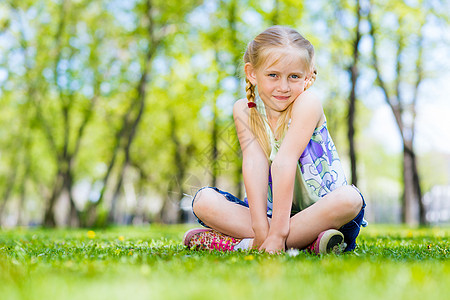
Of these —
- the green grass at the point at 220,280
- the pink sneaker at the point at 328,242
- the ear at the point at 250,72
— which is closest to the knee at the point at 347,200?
the pink sneaker at the point at 328,242

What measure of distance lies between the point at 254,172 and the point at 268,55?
3.28ft

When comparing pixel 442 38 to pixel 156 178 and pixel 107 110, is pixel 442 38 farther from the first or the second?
pixel 156 178

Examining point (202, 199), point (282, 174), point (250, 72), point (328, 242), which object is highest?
point (250, 72)

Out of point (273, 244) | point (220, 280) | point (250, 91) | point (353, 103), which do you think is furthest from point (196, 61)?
point (220, 280)

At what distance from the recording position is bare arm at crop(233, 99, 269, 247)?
3844mm

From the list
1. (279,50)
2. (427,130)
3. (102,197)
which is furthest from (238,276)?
(427,130)

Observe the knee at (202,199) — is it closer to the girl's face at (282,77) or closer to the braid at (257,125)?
the braid at (257,125)

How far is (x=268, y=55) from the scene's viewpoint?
4.04 metres

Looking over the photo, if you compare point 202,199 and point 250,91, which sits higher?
point 250,91

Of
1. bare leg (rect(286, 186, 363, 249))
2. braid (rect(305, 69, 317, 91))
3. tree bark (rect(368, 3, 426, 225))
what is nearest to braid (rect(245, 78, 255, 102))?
braid (rect(305, 69, 317, 91))

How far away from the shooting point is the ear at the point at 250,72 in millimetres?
4297

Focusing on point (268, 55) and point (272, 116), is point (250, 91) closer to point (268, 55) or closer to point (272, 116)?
point (272, 116)

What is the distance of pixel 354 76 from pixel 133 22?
8548 mm

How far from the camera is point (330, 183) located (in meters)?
4.09
